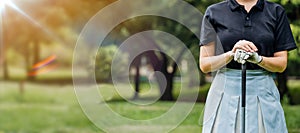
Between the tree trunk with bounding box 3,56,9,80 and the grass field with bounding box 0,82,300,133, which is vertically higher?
the tree trunk with bounding box 3,56,9,80

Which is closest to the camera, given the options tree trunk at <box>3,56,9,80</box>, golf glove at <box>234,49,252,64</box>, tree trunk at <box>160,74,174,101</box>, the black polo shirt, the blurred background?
golf glove at <box>234,49,252,64</box>

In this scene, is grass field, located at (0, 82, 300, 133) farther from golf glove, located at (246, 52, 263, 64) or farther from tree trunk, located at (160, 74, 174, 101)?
golf glove, located at (246, 52, 263, 64)

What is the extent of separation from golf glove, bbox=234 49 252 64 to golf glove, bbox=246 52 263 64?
0.01 m

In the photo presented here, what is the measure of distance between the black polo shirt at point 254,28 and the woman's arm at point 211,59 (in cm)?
2

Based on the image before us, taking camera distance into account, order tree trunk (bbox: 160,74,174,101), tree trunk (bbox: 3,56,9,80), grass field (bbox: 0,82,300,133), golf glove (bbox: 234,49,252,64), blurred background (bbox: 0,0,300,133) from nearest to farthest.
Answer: golf glove (bbox: 234,49,252,64)
grass field (bbox: 0,82,300,133)
blurred background (bbox: 0,0,300,133)
tree trunk (bbox: 160,74,174,101)
tree trunk (bbox: 3,56,9,80)

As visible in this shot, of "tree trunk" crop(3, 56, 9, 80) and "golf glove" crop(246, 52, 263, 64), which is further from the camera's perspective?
"tree trunk" crop(3, 56, 9, 80)

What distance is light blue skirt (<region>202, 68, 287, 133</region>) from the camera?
5.38 feet

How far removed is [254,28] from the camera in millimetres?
1605

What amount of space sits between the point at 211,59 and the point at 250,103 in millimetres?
188

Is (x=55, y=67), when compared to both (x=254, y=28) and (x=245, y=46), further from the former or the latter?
(x=245, y=46)

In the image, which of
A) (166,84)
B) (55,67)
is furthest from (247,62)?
(55,67)

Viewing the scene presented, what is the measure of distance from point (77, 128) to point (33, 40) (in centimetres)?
358

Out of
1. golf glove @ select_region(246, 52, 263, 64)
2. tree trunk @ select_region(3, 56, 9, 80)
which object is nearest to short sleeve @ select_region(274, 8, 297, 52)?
golf glove @ select_region(246, 52, 263, 64)

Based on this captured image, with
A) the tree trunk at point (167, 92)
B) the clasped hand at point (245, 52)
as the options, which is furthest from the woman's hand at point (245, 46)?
the tree trunk at point (167, 92)
